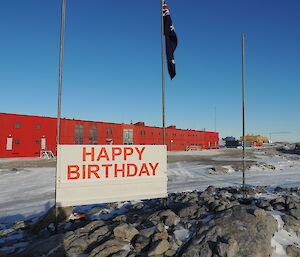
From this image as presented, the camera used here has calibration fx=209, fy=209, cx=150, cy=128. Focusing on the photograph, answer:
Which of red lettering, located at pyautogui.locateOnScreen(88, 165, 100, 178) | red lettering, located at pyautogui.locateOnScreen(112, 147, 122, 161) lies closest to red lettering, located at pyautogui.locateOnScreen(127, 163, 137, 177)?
red lettering, located at pyautogui.locateOnScreen(112, 147, 122, 161)

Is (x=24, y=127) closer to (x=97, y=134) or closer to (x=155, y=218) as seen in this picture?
(x=97, y=134)

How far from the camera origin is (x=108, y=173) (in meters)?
6.40

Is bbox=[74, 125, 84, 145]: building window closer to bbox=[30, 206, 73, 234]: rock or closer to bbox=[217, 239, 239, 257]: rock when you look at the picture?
bbox=[30, 206, 73, 234]: rock

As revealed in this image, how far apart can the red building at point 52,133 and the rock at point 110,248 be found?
35.3 metres

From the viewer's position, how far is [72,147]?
19.8 feet

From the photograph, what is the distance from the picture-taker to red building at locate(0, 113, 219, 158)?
1303 inches

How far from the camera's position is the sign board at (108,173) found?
5945mm

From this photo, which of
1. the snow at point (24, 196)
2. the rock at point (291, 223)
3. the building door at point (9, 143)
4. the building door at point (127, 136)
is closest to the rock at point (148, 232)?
the rock at point (291, 223)

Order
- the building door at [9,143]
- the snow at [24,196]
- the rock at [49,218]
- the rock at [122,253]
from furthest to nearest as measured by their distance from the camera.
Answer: the building door at [9,143] → the snow at [24,196] → the rock at [49,218] → the rock at [122,253]

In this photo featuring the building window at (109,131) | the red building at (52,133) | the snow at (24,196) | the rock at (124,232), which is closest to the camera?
the rock at (124,232)

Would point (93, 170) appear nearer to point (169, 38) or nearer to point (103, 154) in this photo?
point (103, 154)

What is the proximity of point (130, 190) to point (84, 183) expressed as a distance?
142cm

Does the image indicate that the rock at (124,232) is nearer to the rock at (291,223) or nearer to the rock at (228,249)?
the rock at (228,249)

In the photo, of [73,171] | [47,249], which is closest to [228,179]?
[73,171]
